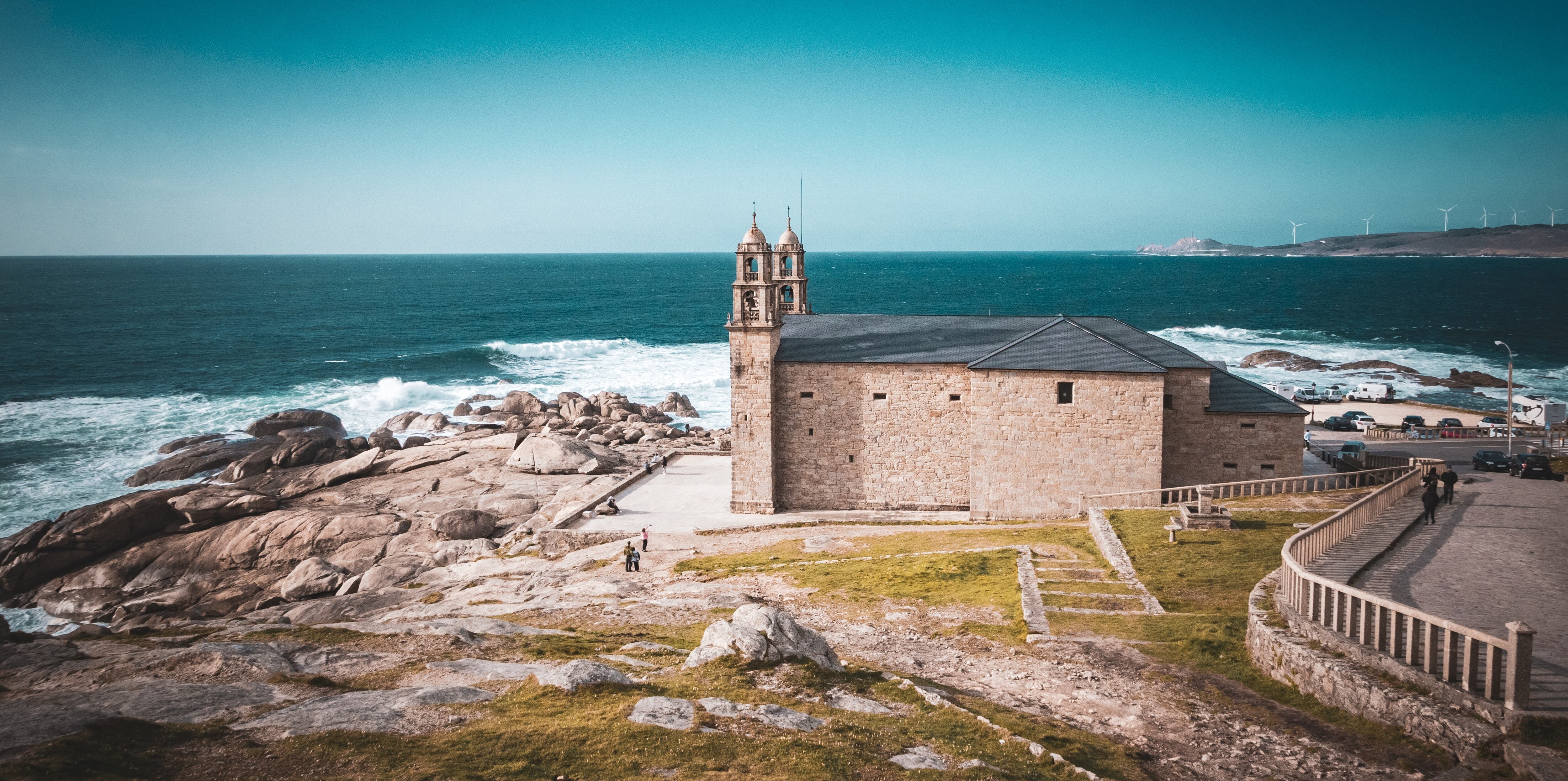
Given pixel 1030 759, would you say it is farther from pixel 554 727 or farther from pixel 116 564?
pixel 116 564

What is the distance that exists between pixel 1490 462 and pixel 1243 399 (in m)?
9.29

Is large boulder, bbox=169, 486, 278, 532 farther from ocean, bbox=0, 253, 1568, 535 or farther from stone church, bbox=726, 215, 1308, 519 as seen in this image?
stone church, bbox=726, 215, 1308, 519

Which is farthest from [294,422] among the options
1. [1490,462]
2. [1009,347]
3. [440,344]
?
[1490,462]

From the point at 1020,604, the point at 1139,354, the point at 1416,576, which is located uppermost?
the point at 1139,354

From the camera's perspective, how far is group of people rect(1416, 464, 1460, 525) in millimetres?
23344

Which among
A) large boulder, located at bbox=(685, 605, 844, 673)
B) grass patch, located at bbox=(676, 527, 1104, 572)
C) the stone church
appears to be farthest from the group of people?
large boulder, located at bbox=(685, 605, 844, 673)

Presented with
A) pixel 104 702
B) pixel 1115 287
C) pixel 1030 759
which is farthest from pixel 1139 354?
pixel 1115 287

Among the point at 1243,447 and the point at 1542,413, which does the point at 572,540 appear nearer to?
the point at 1243,447

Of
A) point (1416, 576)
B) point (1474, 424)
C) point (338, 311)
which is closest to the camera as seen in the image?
point (1416, 576)

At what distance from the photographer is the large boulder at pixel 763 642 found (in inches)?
631

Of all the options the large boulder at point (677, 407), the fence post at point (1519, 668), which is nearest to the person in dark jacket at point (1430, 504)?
the fence post at point (1519, 668)

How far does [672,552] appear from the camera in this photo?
105 feet

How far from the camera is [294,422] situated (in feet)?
205

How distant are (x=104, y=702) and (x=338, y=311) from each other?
13812 cm
